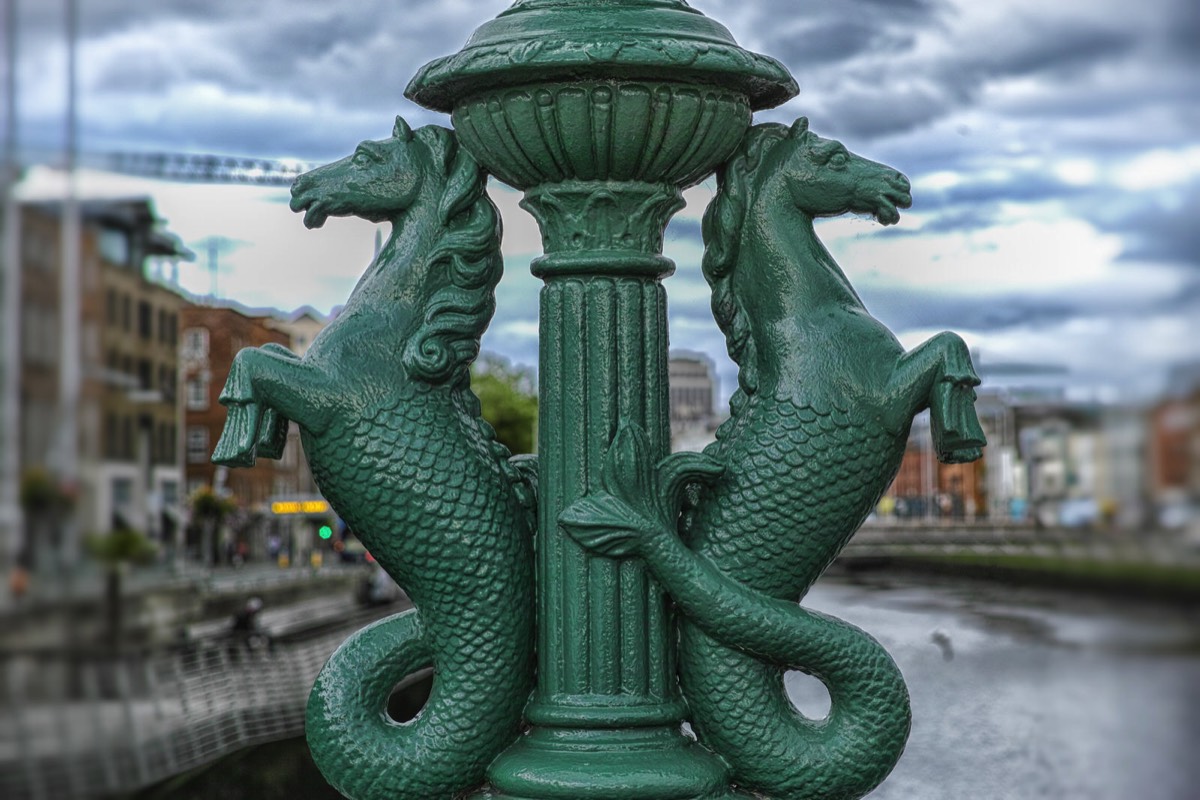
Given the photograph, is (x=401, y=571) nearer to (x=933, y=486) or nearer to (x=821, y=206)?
(x=821, y=206)

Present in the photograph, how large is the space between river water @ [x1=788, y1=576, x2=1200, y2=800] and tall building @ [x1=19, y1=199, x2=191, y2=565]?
11.1 metres

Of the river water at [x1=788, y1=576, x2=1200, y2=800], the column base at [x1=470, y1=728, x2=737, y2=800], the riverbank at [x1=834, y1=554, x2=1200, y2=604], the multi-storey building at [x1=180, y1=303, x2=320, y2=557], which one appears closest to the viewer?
the column base at [x1=470, y1=728, x2=737, y2=800]

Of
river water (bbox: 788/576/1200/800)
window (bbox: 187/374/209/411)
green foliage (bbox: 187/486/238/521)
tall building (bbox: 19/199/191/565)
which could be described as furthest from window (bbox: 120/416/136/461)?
window (bbox: 187/374/209/411)

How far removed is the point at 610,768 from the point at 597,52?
1292 mm

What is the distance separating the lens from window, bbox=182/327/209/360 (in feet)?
142

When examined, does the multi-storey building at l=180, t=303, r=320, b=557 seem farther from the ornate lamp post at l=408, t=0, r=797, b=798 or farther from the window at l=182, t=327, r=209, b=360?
the ornate lamp post at l=408, t=0, r=797, b=798

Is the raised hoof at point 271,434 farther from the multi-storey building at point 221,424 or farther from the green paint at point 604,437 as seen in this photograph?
the multi-storey building at point 221,424

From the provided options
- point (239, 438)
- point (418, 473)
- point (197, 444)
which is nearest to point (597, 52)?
point (418, 473)

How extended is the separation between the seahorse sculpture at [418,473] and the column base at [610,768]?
137mm

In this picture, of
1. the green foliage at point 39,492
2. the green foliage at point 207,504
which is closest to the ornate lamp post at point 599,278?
the green foliage at point 39,492

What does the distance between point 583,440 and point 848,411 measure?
0.51 meters

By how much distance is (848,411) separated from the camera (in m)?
2.94

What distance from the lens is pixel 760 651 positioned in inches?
115

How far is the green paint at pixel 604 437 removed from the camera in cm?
286
